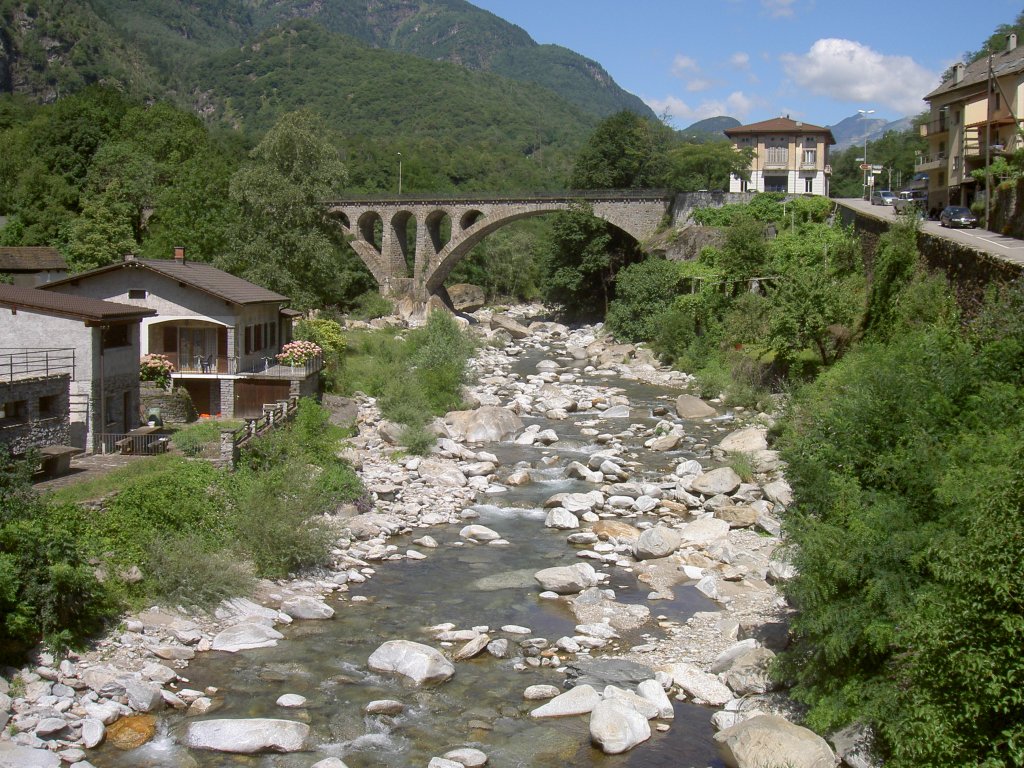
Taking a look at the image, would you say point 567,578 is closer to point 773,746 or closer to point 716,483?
point 773,746

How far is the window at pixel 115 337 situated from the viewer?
20538 mm

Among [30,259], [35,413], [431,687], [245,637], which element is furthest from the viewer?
[30,259]

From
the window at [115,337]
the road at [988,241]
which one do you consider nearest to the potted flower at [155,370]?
the window at [115,337]

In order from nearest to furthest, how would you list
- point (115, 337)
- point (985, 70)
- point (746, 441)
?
point (115, 337) < point (746, 441) < point (985, 70)

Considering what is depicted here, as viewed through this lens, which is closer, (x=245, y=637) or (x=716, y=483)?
(x=245, y=637)

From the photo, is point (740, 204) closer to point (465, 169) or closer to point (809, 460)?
point (809, 460)

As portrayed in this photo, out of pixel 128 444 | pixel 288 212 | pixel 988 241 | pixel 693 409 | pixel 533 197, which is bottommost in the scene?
pixel 693 409

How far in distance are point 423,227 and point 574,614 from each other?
49944mm

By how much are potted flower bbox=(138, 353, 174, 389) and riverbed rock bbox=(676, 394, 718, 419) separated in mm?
Answer: 15204

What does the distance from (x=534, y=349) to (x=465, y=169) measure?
4501cm

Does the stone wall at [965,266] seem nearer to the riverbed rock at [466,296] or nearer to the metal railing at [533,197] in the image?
the metal railing at [533,197]

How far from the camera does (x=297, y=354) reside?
26312mm

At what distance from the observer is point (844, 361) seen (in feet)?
82.5

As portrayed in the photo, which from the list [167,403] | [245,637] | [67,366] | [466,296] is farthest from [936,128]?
[245,637]
